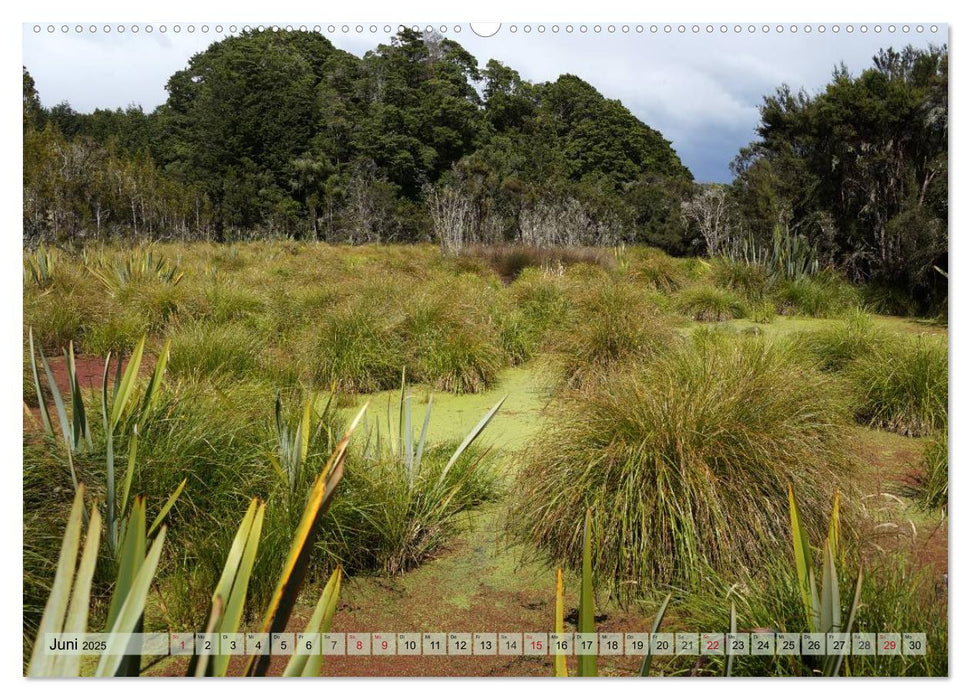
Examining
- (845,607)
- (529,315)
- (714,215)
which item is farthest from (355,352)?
(714,215)

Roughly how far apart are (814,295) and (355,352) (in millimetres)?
4417

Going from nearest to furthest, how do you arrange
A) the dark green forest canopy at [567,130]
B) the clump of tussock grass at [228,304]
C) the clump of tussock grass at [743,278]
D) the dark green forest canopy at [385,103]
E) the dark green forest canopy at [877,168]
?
the dark green forest canopy at [385,103]
the dark green forest canopy at [567,130]
the dark green forest canopy at [877,168]
the clump of tussock grass at [228,304]
the clump of tussock grass at [743,278]

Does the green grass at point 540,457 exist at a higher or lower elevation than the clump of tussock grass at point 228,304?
lower

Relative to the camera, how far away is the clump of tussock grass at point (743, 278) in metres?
7.24

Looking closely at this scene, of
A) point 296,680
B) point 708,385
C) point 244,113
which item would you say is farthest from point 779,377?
point 244,113

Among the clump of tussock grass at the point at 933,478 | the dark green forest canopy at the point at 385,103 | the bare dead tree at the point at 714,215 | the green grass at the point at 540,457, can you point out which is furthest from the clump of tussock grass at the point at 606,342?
the bare dead tree at the point at 714,215

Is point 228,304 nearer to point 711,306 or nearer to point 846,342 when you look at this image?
point 846,342

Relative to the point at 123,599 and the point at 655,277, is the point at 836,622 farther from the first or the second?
the point at 655,277

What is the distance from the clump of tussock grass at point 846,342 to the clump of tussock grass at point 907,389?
32 centimetres

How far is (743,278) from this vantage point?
7.55 metres

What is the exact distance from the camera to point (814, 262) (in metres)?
6.34

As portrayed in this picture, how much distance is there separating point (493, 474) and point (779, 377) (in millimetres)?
1131

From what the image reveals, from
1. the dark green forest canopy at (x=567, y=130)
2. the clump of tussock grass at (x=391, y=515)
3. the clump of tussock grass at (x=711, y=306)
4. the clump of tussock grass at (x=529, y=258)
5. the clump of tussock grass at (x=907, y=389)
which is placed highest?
the dark green forest canopy at (x=567, y=130)

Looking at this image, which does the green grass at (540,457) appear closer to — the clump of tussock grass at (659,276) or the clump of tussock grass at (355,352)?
the clump of tussock grass at (355,352)
